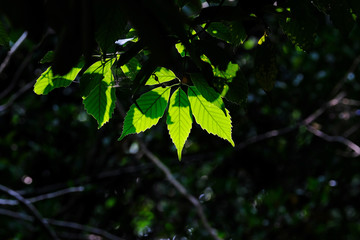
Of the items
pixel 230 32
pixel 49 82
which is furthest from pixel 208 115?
pixel 49 82

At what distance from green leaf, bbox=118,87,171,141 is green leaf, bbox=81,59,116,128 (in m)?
0.08

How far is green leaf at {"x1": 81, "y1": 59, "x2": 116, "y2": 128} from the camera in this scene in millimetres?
1108

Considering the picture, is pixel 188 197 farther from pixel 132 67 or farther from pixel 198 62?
pixel 198 62

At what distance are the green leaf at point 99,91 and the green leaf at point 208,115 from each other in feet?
0.81

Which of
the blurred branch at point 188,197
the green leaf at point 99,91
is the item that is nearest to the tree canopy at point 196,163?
the blurred branch at point 188,197

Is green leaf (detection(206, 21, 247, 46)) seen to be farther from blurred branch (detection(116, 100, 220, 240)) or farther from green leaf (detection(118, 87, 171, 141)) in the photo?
blurred branch (detection(116, 100, 220, 240))

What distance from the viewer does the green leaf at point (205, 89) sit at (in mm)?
1015

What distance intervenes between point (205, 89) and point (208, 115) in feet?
0.40

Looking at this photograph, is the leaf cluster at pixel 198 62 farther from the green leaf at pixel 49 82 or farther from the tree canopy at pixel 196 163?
the tree canopy at pixel 196 163

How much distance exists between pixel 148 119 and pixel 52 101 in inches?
141

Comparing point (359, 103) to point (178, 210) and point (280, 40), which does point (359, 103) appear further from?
point (178, 210)

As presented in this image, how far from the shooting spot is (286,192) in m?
4.55

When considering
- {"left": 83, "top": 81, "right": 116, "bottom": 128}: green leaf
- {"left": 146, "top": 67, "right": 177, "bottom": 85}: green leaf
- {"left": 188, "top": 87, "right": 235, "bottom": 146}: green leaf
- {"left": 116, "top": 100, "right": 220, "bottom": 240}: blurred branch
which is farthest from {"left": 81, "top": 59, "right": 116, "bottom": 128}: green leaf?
{"left": 116, "top": 100, "right": 220, "bottom": 240}: blurred branch

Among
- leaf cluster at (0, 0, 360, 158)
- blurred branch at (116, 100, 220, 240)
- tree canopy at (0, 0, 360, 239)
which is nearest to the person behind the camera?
leaf cluster at (0, 0, 360, 158)
